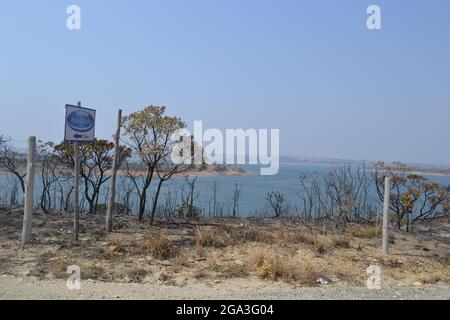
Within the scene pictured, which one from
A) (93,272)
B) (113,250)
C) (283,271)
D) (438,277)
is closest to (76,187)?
(113,250)

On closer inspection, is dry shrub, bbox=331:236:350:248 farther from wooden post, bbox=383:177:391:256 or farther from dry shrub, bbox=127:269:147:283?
dry shrub, bbox=127:269:147:283

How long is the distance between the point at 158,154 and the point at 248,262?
4.69 m

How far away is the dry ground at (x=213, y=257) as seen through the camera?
727 centimetres

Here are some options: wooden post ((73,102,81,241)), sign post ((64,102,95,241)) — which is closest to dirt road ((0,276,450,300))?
wooden post ((73,102,81,241))

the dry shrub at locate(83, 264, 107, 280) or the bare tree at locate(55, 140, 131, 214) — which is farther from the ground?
the bare tree at locate(55, 140, 131, 214)

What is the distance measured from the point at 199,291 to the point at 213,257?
7.23 feet

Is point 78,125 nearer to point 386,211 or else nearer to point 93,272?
point 93,272

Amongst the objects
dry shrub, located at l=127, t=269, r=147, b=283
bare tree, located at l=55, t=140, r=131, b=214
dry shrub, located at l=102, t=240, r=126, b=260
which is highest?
bare tree, located at l=55, t=140, r=131, b=214

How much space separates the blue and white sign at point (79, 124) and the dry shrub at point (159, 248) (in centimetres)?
254

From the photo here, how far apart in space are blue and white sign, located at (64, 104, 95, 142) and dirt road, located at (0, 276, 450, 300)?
314 centimetres

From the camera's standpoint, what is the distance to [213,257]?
865cm

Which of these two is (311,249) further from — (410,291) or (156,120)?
(156,120)

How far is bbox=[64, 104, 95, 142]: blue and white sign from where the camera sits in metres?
8.76
